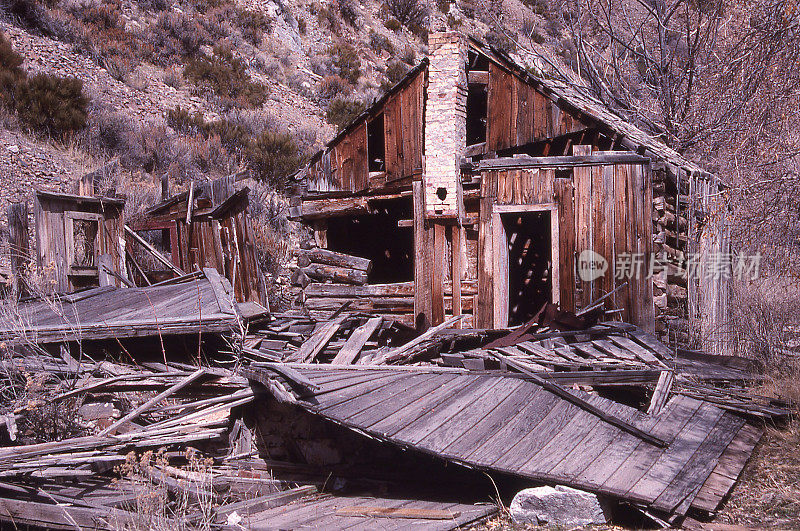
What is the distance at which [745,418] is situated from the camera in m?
6.93

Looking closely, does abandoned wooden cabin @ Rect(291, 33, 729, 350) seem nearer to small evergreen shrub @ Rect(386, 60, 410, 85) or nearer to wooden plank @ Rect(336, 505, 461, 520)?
wooden plank @ Rect(336, 505, 461, 520)

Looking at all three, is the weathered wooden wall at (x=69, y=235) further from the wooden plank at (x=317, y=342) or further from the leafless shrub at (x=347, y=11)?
the leafless shrub at (x=347, y=11)

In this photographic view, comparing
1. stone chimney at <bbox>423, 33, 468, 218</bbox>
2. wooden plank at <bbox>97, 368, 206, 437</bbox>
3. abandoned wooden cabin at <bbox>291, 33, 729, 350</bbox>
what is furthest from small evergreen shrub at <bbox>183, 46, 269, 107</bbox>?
wooden plank at <bbox>97, 368, 206, 437</bbox>

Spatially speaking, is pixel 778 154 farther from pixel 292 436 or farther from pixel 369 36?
pixel 369 36

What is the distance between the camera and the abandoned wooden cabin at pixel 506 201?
32.9 ft

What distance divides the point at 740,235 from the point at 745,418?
17.4ft

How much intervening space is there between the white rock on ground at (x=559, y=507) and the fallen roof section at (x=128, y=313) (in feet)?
17.1

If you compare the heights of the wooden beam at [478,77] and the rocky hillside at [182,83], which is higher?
the rocky hillside at [182,83]

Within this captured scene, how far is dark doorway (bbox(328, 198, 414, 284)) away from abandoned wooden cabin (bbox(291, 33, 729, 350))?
134 cm

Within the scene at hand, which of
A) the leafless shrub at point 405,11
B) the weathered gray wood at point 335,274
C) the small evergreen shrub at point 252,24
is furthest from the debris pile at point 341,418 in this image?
the leafless shrub at point 405,11

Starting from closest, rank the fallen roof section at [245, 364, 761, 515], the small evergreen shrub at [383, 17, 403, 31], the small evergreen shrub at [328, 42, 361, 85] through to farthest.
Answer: the fallen roof section at [245, 364, 761, 515] < the small evergreen shrub at [328, 42, 361, 85] < the small evergreen shrub at [383, 17, 403, 31]

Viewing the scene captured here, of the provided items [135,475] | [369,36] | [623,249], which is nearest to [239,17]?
[369,36]

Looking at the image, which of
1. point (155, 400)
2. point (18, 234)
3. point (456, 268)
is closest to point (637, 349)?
point (456, 268)

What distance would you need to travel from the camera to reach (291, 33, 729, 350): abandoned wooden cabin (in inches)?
395
